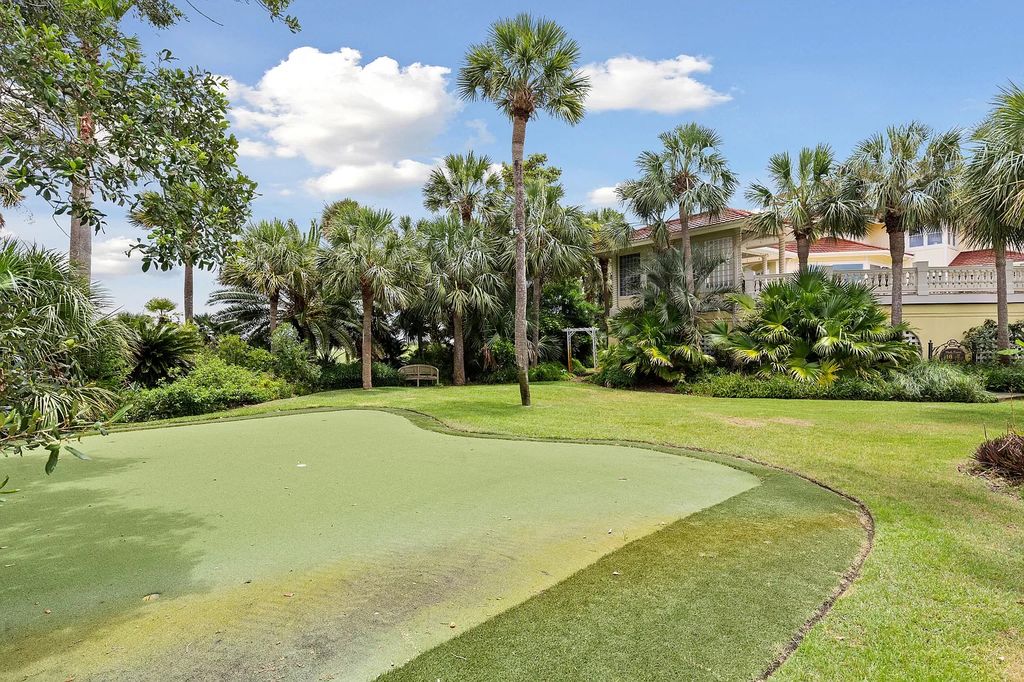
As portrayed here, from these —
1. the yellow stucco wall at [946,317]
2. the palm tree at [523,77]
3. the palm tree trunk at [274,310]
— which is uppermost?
the palm tree at [523,77]

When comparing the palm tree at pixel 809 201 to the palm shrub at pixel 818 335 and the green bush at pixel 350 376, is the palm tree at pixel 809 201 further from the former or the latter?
the green bush at pixel 350 376

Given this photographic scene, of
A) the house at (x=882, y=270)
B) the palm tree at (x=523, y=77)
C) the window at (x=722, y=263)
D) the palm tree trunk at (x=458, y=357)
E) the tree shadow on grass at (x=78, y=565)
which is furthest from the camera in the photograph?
the window at (x=722, y=263)

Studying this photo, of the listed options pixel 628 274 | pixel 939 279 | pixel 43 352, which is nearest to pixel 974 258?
pixel 939 279

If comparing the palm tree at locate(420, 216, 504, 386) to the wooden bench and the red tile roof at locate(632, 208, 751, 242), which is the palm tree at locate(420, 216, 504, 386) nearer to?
the wooden bench

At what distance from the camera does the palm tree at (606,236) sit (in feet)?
66.9

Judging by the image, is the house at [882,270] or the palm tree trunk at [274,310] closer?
the house at [882,270]

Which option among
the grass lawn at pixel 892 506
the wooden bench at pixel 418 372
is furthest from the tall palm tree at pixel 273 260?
the grass lawn at pixel 892 506

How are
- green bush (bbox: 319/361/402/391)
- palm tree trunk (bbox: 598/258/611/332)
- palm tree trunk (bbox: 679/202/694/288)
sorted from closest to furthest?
palm tree trunk (bbox: 679/202/694/288) < green bush (bbox: 319/361/402/391) < palm tree trunk (bbox: 598/258/611/332)

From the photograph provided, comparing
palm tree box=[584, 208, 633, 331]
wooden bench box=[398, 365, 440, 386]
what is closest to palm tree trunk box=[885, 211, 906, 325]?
palm tree box=[584, 208, 633, 331]

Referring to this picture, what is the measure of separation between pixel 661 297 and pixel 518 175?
23.6 feet

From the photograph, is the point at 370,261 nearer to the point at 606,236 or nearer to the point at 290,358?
the point at 290,358

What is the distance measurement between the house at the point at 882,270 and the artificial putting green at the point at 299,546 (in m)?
14.0

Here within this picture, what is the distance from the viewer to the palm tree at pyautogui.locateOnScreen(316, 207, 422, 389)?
1700 cm

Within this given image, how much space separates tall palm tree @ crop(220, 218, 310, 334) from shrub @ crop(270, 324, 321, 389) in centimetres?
150
